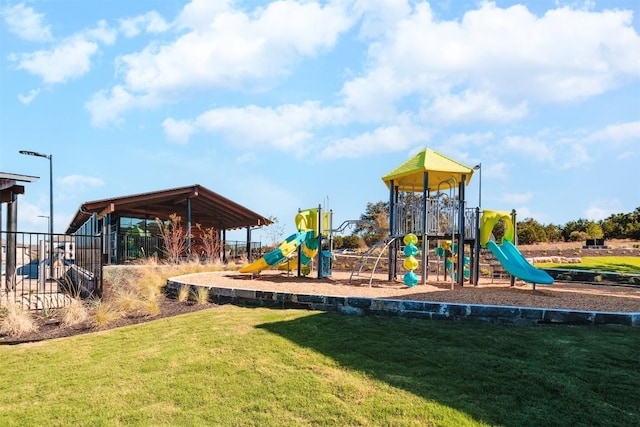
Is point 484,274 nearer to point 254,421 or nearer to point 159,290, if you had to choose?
point 159,290

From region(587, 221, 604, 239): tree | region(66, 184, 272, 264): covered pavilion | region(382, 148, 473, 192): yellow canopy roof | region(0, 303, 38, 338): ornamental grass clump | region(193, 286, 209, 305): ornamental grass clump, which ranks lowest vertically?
region(0, 303, 38, 338): ornamental grass clump

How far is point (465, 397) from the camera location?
4.64 metres

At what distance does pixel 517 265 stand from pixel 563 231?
93.4ft

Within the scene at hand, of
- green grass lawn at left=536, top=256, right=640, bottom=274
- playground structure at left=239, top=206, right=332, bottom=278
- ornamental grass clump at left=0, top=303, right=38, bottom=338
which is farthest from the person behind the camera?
green grass lawn at left=536, top=256, right=640, bottom=274

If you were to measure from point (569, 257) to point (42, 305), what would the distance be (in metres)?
23.8

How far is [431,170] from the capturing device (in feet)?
40.3

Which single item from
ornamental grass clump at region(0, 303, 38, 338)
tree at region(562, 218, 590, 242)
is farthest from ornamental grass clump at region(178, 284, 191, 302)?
tree at region(562, 218, 590, 242)

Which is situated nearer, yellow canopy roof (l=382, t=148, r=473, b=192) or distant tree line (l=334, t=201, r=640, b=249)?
yellow canopy roof (l=382, t=148, r=473, b=192)

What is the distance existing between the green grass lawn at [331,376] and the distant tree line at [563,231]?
23975 millimetres

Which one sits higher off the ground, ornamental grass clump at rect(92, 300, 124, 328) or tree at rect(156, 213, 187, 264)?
tree at rect(156, 213, 187, 264)

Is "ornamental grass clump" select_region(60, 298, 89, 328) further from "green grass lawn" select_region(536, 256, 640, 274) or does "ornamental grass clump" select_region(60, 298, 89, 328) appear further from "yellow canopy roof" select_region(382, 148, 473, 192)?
"green grass lawn" select_region(536, 256, 640, 274)

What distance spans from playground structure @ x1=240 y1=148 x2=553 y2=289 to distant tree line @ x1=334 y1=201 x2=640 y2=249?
55.4 feet

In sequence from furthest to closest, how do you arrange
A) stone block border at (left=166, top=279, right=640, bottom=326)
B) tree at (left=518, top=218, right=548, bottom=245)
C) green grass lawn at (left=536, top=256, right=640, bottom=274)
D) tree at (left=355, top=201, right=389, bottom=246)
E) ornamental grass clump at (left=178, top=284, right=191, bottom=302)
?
1. tree at (left=518, top=218, right=548, bottom=245)
2. tree at (left=355, top=201, right=389, bottom=246)
3. green grass lawn at (left=536, top=256, right=640, bottom=274)
4. ornamental grass clump at (left=178, top=284, right=191, bottom=302)
5. stone block border at (left=166, top=279, right=640, bottom=326)

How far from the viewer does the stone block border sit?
7.22m
